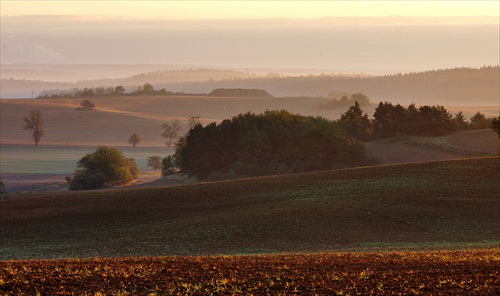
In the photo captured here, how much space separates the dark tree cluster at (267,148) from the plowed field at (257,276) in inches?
2186

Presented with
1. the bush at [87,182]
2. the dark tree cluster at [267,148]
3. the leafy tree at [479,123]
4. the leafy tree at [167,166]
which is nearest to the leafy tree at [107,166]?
the bush at [87,182]

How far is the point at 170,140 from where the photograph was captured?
566 feet

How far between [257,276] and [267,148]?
64.9 meters

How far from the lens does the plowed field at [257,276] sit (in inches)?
768

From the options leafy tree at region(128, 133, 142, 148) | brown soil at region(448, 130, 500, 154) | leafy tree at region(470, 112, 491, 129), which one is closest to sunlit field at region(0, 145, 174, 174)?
leafy tree at region(128, 133, 142, 148)

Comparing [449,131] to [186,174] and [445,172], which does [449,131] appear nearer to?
[186,174]

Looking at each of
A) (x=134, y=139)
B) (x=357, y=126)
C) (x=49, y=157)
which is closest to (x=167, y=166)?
(x=357, y=126)

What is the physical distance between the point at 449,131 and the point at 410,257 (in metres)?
68.9

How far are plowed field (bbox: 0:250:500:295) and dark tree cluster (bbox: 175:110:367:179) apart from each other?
5553 centimetres

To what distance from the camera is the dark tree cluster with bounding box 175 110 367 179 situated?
271 ft

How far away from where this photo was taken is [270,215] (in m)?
44.3

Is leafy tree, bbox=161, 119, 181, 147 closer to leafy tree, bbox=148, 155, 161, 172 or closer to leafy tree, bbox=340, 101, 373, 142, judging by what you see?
leafy tree, bbox=148, 155, 161, 172

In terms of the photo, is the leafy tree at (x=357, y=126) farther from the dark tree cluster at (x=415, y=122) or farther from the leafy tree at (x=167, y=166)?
the leafy tree at (x=167, y=166)

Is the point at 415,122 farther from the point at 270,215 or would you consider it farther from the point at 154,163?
the point at 270,215
